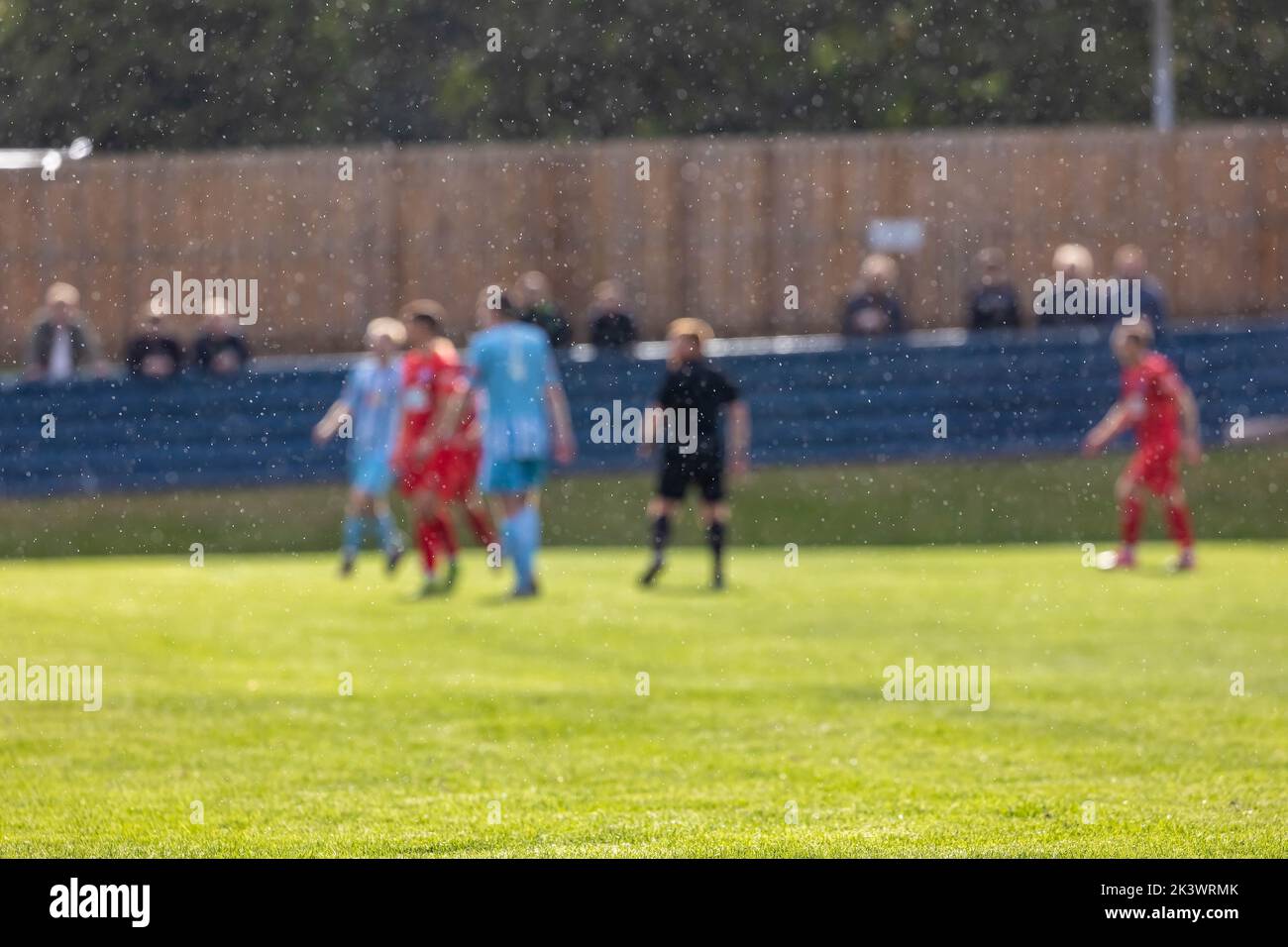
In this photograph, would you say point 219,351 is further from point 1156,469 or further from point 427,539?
point 1156,469

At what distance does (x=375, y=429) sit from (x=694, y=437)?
2689mm

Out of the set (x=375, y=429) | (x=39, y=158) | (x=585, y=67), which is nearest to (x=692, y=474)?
(x=375, y=429)

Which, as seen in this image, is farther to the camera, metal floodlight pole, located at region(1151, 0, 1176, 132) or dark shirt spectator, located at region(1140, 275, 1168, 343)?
metal floodlight pole, located at region(1151, 0, 1176, 132)

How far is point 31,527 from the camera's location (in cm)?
2222

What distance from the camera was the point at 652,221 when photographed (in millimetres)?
29688

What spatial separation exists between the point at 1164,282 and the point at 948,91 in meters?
5.84

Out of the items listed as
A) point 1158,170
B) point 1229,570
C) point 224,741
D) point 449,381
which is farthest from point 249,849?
point 1158,170

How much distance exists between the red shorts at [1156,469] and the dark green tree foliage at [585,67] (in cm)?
1453

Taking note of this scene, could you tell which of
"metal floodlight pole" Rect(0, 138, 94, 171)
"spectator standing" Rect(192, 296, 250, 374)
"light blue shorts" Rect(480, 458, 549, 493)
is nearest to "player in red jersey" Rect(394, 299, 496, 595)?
"light blue shorts" Rect(480, 458, 549, 493)

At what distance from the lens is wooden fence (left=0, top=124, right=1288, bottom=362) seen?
2883 cm

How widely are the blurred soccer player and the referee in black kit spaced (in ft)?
6.82

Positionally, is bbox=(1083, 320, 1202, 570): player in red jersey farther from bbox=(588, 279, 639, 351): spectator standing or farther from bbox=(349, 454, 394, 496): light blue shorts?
bbox=(588, 279, 639, 351): spectator standing

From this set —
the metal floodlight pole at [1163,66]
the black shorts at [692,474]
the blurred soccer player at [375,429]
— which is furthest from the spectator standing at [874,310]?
the blurred soccer player at [375,429]

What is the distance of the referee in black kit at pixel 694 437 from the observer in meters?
17.2
